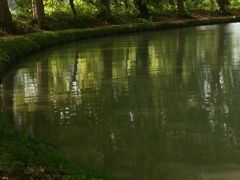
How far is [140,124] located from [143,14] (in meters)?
37.0

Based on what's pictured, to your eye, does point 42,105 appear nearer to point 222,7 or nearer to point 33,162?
point 33,162

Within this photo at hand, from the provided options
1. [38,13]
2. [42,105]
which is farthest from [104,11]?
[42,105]

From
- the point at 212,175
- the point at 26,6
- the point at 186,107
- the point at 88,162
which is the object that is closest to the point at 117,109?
the point at 186,107

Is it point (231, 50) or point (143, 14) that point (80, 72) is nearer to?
point (231, 50)

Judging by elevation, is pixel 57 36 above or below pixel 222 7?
below

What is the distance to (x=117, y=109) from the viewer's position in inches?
517

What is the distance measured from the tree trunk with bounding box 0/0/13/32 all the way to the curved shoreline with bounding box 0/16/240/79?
2.32m

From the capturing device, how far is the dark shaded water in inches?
354

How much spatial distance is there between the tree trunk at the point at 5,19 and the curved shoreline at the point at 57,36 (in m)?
2.32

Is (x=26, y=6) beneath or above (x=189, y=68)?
above

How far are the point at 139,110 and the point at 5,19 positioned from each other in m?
21.3

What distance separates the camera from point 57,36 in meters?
31.7

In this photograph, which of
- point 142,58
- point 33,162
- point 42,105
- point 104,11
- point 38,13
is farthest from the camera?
point 104,11

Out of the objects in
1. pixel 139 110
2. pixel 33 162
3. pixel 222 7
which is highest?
pixel 222 7
